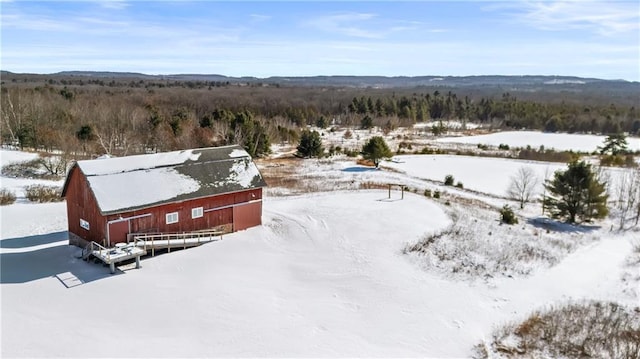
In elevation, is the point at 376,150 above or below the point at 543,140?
above

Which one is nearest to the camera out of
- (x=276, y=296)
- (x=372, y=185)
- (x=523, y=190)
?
(x=276, y=296)

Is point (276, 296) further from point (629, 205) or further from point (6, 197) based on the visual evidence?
point (629, 205)

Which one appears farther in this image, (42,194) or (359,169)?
(359,169)

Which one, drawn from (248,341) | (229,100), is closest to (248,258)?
(248,341)

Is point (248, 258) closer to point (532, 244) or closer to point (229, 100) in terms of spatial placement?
point (532, 244)

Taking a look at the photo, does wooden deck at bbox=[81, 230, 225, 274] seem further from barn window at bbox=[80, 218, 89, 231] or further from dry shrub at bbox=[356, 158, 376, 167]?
dry shrub at bbox=[356, 158, 376, 167]

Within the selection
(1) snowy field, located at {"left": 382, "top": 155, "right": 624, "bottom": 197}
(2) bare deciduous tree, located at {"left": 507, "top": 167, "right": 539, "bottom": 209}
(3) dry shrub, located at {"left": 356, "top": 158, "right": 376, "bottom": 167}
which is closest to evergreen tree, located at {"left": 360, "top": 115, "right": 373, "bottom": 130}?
(1) snowy field, located at {"left": 382, "top": 155, "right": 624, "bottom": 197}

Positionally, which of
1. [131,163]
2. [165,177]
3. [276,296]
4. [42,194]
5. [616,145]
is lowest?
[276,296]

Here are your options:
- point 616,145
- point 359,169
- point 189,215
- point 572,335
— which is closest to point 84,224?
point 189,215
